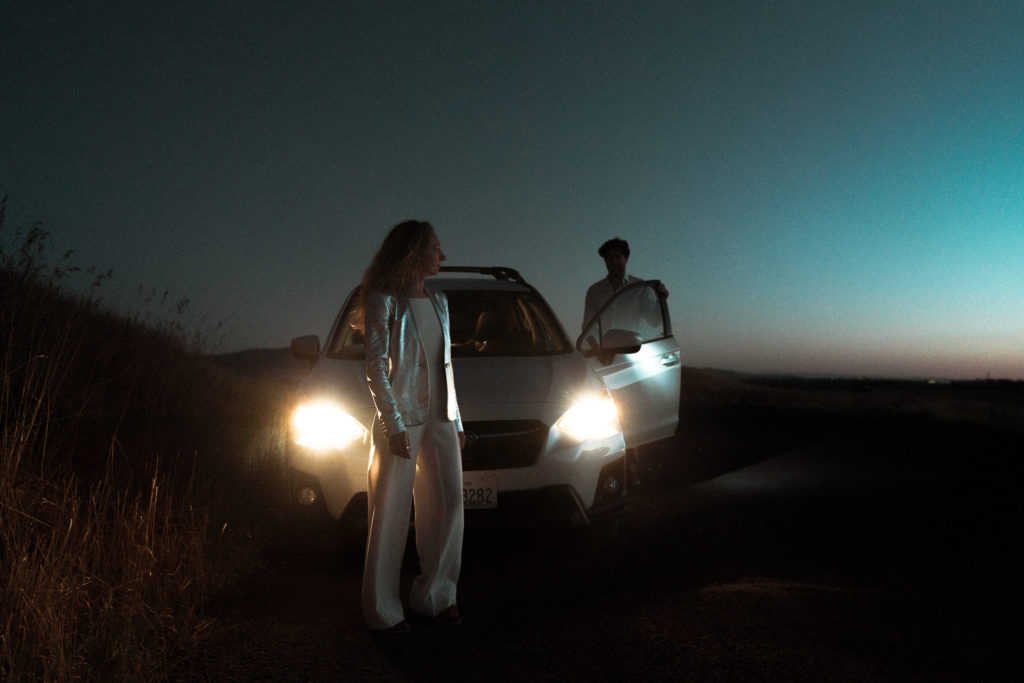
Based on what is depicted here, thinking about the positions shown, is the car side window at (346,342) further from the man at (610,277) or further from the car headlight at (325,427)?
the man at (610,277)

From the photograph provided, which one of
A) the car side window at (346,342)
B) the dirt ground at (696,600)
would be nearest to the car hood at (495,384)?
the car side window at (346,342)

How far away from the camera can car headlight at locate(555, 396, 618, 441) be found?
5230mm

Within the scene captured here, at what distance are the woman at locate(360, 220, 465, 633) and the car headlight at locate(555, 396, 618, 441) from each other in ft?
3.08

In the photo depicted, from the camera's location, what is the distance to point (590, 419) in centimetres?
534

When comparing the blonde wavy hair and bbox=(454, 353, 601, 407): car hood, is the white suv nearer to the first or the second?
bbox=(454, 353, 601, 407): car hood

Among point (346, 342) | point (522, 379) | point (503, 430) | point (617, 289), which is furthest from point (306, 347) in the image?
point (617, 289)

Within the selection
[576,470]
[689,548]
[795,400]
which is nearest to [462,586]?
[576,470]

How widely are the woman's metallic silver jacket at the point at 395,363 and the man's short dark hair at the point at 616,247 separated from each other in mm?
4361

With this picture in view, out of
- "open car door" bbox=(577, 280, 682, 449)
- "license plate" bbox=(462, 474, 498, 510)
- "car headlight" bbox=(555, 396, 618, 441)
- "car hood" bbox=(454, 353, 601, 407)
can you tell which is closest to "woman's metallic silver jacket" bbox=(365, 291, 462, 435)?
"license plate" bbox=(462, 474, 498, 510)

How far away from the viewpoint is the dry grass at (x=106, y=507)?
12.5 feet

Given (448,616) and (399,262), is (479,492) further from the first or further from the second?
(399,262)

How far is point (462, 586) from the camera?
5207 millimetres

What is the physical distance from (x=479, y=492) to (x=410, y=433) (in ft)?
2.87

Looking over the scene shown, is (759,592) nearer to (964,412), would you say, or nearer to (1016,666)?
(1016,666)
